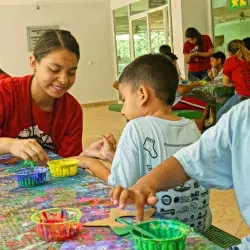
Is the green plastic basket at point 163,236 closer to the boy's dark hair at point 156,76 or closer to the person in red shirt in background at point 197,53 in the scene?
the boy's dark hair at point 156,76

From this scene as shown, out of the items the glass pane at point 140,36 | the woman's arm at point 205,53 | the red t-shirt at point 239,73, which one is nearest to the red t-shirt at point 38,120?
the red t-shirt at point 239,73

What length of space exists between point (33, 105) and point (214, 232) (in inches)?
42.6

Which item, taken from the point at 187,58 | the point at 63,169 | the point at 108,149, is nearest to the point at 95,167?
the point at 108,149

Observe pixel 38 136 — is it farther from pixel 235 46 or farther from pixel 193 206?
pixel 235 46

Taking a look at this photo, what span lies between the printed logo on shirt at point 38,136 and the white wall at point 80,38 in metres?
9.79

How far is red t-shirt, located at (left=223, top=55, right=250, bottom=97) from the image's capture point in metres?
5.13

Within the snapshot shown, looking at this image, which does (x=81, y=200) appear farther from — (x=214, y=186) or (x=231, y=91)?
(x=231, y=91)

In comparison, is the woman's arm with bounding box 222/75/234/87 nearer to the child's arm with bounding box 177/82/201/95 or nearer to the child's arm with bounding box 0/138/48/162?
the child's arm with bounding box 177/82/201/95

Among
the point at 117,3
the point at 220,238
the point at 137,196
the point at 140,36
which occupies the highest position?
the point at 117,3

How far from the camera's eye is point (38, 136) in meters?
2.24

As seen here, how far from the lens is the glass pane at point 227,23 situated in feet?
27.8

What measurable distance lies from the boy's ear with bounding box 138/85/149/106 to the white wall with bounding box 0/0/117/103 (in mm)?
10444

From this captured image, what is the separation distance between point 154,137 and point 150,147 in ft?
0.12

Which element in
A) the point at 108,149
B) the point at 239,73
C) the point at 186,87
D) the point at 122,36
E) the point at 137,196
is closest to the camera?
the point at 137,196
